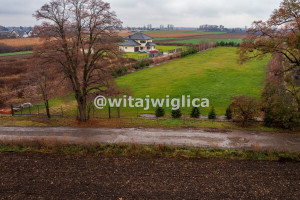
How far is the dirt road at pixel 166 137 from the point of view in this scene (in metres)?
15.4

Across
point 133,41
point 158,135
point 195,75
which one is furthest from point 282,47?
point 133,41

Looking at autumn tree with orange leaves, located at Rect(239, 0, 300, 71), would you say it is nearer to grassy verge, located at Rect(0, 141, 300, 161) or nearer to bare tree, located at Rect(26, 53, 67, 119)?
grassy verge, located at Rect(0, 141, 300, 161)

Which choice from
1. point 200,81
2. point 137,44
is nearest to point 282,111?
point 200,81

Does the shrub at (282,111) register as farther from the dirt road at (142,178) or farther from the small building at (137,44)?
the small building at (137,44)

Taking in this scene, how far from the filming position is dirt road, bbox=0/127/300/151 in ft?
50.6

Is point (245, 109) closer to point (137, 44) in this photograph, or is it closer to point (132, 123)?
point (132, 123)

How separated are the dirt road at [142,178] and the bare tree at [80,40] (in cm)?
669

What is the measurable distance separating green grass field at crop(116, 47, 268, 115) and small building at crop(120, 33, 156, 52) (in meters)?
21.9

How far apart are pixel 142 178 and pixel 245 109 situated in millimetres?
9975

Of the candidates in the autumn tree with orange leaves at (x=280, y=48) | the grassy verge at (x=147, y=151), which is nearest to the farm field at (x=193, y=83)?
the autumn tree with orange leaves at (x=280, y=48)

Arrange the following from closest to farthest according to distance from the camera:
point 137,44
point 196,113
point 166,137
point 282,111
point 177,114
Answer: point 166,137 → point 282,111 → point 177,114 → point 196,113 → point 137,44

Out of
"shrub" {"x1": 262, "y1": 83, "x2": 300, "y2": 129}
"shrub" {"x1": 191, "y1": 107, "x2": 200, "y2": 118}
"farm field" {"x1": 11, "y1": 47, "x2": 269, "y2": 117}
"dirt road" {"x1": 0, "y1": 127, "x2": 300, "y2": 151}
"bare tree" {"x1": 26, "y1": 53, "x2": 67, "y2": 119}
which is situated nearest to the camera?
"dirt road" {"x1": 0, "y1": 127, "x2": 300, "y2": 151}

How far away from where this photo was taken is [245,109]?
59.9 ft

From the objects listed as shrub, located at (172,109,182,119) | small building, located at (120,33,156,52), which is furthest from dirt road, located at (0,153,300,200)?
small building, located at (120,33,156,52)
